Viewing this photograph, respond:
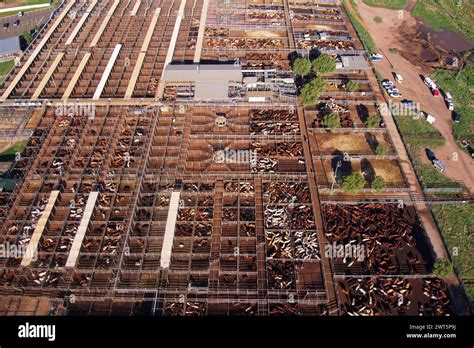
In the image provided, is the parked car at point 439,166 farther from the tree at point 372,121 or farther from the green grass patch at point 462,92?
the tree at point 372,121

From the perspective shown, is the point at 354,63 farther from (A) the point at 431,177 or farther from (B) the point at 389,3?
(B) the point at 389,3

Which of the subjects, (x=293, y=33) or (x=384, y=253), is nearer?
(x=384, y=253)

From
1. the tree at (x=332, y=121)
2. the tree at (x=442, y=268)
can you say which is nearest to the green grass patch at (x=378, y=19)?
the tree at (x=332, y=121)

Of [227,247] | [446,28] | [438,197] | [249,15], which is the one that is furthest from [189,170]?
[446,28]

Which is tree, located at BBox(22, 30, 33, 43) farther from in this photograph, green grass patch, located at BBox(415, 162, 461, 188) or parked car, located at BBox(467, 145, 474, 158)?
parked car, located at BBox(467, 145, 474, 158)

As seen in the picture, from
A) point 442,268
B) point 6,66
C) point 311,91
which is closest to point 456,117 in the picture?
point 311,91

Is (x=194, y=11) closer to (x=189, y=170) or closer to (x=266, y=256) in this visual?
(x=189, y=170)
